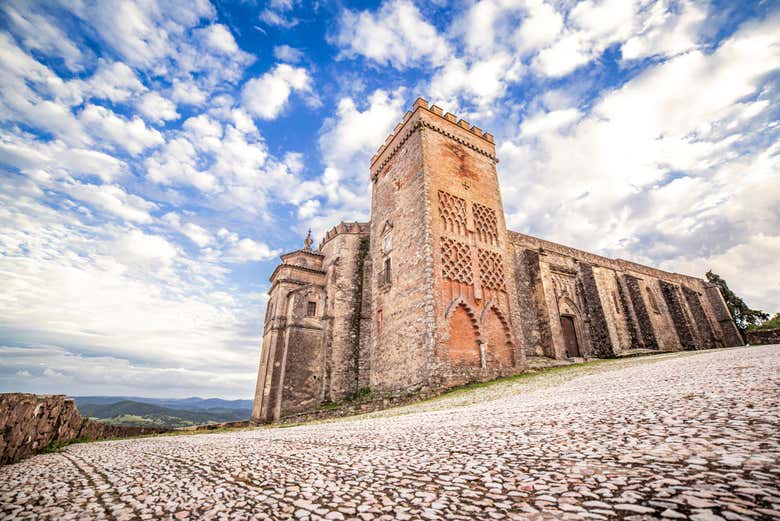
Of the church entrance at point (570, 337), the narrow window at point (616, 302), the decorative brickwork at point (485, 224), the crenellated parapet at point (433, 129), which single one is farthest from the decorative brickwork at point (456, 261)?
the narrow window at point (616, 302)

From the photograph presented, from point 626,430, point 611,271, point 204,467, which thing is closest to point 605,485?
point 626,430

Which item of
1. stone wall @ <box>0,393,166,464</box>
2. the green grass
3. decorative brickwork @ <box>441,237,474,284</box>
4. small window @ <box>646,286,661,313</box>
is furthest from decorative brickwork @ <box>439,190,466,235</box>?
small window @ <box>646,286,661,313</box>

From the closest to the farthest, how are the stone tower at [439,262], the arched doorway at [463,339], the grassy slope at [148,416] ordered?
the arched doorway at [463,339]
the stone tower at [439,262]
the grassy slope at [148,416]

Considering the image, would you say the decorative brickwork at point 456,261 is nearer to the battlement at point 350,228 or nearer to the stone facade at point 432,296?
the stone facade at point 432,296

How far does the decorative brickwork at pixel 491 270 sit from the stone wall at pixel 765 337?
13.4 m

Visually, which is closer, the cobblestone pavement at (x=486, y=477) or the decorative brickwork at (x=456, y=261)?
the cobblestone pavement at (x=486, y=477)

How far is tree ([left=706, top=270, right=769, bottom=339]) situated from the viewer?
31.7 m

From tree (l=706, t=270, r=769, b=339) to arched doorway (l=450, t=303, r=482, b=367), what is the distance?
3424 cm

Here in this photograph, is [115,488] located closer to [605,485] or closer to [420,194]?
[605,485]

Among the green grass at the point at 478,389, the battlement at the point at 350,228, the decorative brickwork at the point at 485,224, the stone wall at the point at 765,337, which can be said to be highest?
the battlement at the point at 350,228

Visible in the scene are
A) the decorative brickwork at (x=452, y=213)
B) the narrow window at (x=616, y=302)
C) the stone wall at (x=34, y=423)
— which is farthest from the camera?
the narrow window at (x=616, y=302)

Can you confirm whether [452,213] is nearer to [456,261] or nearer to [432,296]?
[456,261]

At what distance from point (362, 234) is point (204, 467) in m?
19.9

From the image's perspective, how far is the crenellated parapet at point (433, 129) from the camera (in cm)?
1795
